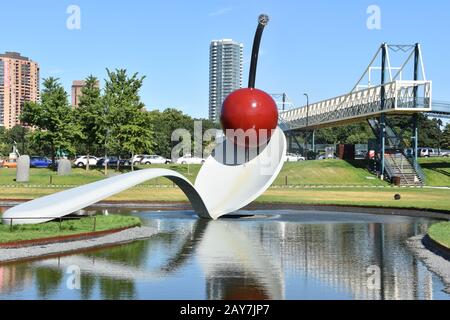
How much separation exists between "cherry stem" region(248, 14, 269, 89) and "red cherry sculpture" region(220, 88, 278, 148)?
1.70m

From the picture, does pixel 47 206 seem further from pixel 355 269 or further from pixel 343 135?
pixel 343 135

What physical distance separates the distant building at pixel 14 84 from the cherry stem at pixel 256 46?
153858 millimetres

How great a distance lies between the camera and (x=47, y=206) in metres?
22.3

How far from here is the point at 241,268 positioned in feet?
52.9

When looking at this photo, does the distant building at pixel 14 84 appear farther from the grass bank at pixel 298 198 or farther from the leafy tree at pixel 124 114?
the grass bank at pixel 298 198

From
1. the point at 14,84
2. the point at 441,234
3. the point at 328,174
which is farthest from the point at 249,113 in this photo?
the point at 14,84

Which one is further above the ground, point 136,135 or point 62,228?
point 136,135

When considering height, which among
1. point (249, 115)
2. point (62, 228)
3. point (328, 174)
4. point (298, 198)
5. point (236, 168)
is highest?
point (249, 115)

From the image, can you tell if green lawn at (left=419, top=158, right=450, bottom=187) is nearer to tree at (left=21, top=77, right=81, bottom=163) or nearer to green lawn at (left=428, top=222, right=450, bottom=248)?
tree at (left=21, top=77, right=81, bottom=163)

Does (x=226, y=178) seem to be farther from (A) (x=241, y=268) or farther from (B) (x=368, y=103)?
(B) (x=368, y=103)

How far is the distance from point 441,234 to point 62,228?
1263 cm

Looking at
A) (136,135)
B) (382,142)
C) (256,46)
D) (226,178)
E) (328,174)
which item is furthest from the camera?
(136,135)

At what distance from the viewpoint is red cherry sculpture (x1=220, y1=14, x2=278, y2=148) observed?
26.5 meters

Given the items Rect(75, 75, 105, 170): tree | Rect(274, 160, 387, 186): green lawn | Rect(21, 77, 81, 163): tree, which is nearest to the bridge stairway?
Rect(274, 160, 387, 186): green lawn
